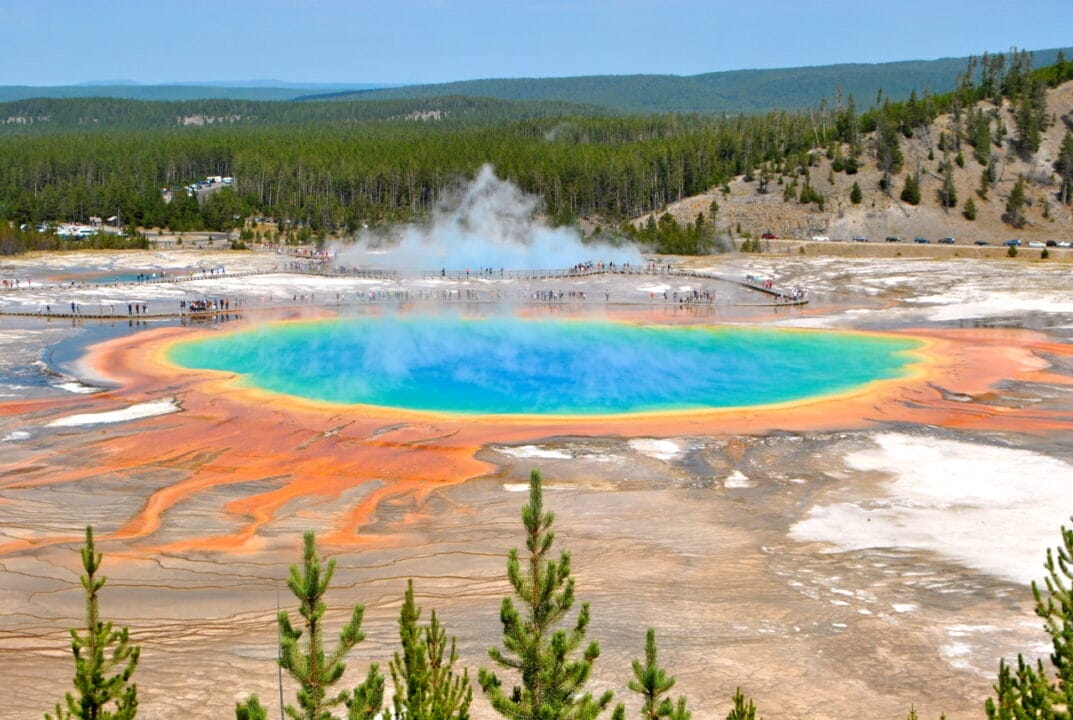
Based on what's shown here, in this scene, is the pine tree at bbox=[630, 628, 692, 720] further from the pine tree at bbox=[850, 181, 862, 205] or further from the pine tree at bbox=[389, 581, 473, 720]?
the pine tree at bbox=[850, 181, 862, 205]

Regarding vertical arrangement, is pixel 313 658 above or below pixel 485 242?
below

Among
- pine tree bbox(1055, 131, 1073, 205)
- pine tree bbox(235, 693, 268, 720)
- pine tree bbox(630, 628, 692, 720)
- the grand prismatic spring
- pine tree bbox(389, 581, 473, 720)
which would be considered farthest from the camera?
pine tree bbox(1055, 131, 1073, 205)

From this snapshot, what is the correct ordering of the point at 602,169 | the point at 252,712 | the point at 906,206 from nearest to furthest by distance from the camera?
the point at 252,712, the point at 906,206, the point at 602,169

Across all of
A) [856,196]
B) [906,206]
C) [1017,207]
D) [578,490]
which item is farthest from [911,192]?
[578,490]

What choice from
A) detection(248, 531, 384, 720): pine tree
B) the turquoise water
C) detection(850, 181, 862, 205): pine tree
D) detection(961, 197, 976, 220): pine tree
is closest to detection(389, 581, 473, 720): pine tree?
detection(248, 531, 384, 720): pine tree

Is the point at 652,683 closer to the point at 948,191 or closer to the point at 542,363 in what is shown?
the point at 542,363

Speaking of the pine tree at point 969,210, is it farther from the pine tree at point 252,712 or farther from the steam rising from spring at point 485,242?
the pine tree at point 252,712

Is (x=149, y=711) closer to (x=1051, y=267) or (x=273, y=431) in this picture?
(x=273, y=431)
